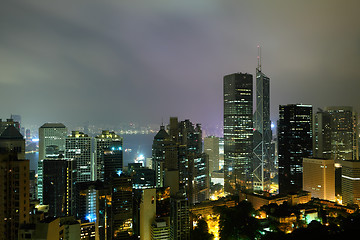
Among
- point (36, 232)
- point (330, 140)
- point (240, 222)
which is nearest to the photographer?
point (36, 232)

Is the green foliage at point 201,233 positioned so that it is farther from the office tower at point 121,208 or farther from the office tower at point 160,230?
the office tower at point 121,208

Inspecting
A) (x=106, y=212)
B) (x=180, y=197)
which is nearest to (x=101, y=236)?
(x=106, y=212)

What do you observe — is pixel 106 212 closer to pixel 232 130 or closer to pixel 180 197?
pixel 180 197

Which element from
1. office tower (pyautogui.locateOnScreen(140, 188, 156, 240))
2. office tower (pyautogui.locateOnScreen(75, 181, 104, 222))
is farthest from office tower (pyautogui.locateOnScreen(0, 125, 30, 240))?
office tower (pyautogui.locateOnScreen(75, 181, 104, 222))

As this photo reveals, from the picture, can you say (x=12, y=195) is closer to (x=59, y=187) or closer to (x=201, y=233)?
(x=201, y=233)

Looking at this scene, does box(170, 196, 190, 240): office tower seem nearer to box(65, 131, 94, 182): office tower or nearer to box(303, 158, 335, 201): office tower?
box(65, 131, 94, 182): office tower

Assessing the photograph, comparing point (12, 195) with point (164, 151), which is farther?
point (164, 151)

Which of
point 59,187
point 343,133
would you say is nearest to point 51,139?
point 59,187
